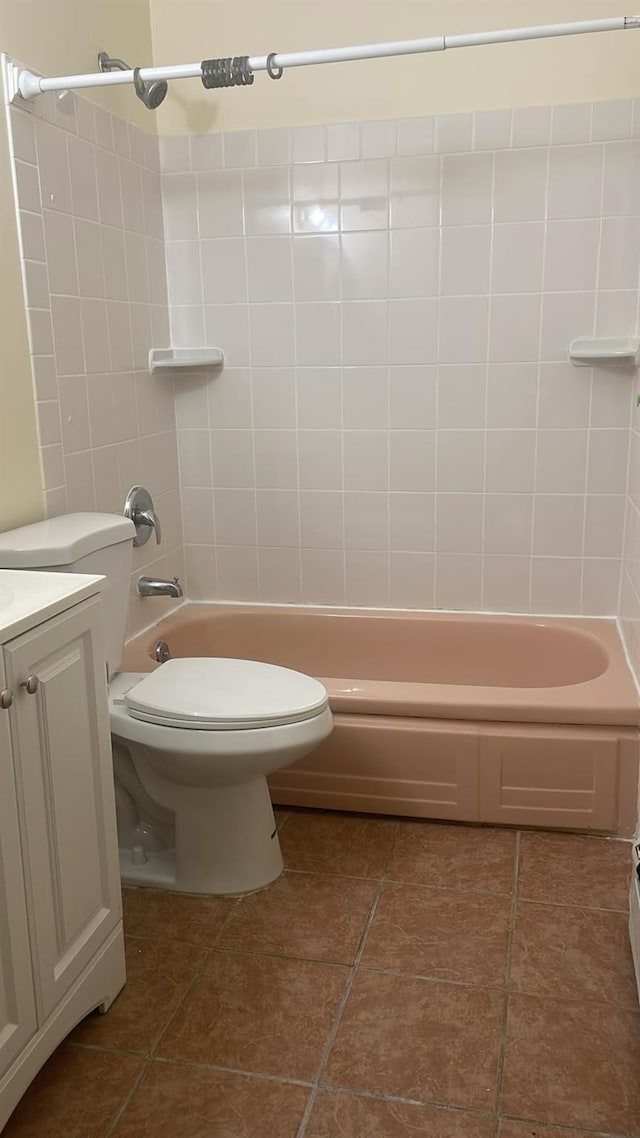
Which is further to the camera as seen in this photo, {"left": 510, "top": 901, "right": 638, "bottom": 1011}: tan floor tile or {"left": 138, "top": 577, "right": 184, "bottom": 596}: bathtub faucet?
{"left": 138, "top": 577, "right": 184, "bottom": 596}: bathtub faucet

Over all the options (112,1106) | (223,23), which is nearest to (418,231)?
(223,23)

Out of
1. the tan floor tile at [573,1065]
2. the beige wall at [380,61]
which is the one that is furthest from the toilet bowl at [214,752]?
the beige wall at [380,61]

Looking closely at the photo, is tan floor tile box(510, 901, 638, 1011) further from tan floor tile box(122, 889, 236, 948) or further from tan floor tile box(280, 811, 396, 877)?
tan floor tile box(122, 889, 236, 948)

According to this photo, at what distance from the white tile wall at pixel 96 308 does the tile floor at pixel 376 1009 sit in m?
1.08

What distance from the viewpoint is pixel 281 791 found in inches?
95.3

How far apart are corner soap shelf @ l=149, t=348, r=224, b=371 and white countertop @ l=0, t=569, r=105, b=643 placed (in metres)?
1.21

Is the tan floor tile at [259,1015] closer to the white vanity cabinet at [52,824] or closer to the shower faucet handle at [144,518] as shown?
the white vanity cabinet at [52,824]

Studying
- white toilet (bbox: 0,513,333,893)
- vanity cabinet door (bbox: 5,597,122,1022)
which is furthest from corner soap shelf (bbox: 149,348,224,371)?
vanity cabinet door (bbox: 5,597,122,1022)

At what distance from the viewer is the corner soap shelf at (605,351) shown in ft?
8.27

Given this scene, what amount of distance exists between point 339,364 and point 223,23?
1.04 m

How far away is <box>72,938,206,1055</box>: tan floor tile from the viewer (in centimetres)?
163

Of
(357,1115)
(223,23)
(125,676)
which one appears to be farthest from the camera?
(223,23)

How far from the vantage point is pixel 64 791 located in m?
1.49

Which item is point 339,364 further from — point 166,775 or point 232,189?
point 166,775
